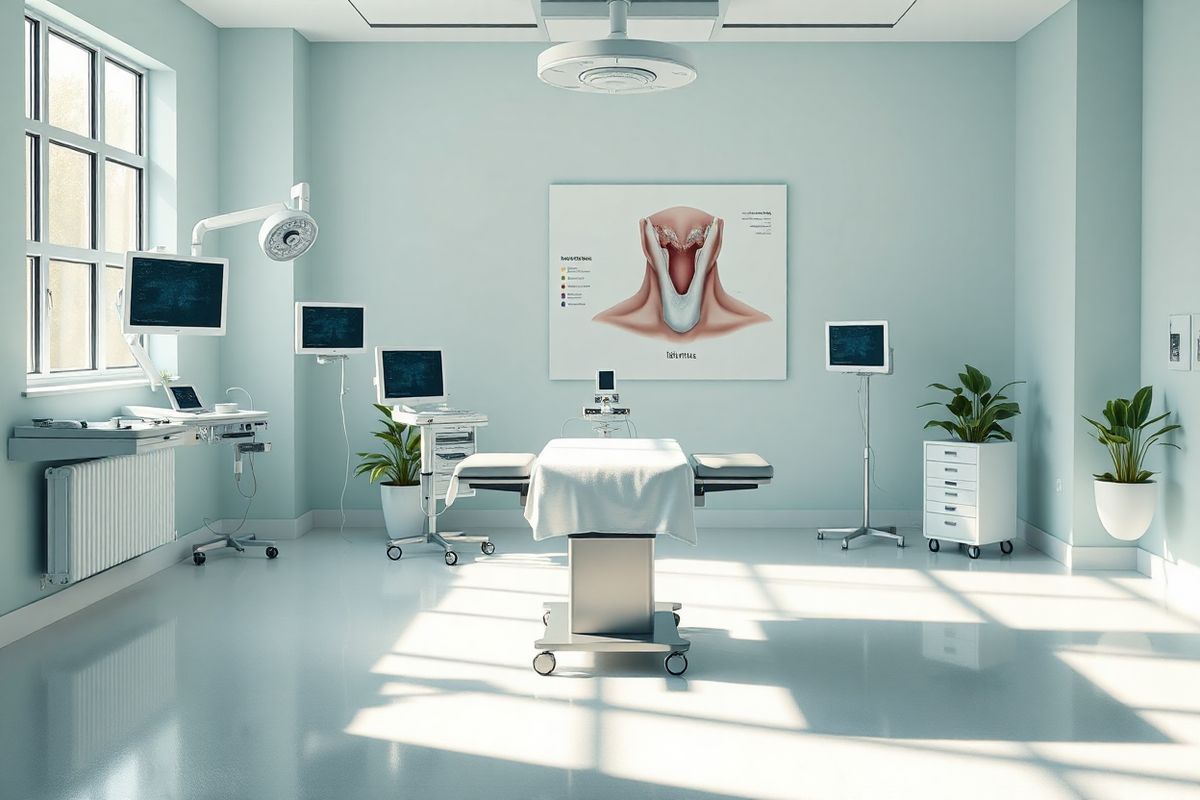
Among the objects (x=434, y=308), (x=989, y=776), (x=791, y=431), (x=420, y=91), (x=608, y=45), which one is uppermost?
(x=420, y=91)

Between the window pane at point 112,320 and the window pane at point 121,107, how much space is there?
2.50 feet

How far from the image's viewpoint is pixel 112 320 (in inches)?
239

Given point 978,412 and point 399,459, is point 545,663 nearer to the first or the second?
point 399,459

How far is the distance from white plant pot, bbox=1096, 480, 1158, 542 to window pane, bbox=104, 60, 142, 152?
19.5 feet

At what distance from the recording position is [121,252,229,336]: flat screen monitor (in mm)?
5438

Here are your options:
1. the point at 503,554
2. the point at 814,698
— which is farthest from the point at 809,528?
the point at 814,698

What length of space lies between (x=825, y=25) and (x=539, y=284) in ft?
8.54

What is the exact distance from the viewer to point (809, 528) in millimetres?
7605

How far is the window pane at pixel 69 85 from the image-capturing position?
545cm

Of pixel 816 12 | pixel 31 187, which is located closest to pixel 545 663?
pixel 31 187

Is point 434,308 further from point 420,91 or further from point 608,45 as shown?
point 608,45

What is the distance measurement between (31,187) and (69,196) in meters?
0.41

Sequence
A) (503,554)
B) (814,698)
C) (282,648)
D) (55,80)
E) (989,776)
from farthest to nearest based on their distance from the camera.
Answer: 1. (503,554)
2. (55,80)
3. (282,648)
4. (814,698)
5. (989,776)

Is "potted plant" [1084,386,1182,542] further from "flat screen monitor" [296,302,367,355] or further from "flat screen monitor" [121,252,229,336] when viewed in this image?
"flat screen monitor" [121,252,229,336]
